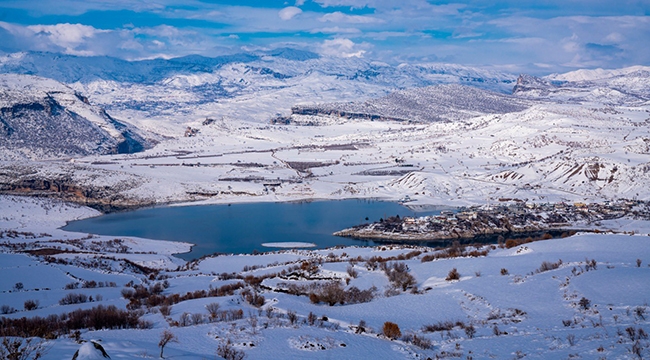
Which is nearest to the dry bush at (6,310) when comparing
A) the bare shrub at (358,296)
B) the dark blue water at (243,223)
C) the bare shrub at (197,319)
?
the bare shrub at (197,319)

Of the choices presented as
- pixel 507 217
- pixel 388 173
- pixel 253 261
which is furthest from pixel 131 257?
pixel 388 173

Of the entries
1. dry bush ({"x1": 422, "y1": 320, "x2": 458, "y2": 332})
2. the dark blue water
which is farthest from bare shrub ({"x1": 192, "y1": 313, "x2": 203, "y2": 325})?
the dark blue water

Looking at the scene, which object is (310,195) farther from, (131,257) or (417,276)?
(417,276)

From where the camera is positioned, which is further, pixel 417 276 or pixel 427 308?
pixel 417 276

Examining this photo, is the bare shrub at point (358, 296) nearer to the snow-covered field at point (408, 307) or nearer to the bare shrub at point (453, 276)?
the snow-covered field at point (408, 307)

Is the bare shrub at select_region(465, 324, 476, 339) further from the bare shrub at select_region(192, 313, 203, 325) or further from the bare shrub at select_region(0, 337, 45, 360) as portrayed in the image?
the bare shrub at select_region(0, 337, 45, 360)

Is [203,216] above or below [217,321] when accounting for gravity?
below

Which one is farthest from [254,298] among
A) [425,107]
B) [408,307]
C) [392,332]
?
[425,107]
